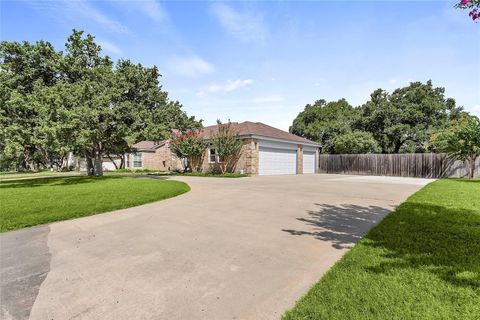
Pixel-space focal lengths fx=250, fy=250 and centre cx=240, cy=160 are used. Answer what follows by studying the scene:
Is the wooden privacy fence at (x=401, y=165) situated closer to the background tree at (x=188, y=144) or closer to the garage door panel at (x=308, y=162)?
the garage door panel at (x=308, y=162)

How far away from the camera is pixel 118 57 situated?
57.1ft

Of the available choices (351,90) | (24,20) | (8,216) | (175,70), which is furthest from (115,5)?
(351,90)

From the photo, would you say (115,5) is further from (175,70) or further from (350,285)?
(350,285)

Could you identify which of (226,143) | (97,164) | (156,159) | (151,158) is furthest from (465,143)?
(151,158)

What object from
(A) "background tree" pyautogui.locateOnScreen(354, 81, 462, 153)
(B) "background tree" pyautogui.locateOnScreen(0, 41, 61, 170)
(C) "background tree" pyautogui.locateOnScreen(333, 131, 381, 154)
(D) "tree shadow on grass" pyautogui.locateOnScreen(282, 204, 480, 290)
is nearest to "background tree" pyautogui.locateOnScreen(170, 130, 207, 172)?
(B) "background tree" pyautogui.locateOnScreen(0, 41, 61, 170)

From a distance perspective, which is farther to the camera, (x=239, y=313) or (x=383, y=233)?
(x=383, y=233)

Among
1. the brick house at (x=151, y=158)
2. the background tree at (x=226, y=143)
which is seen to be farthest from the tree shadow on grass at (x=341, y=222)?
the brick house at (x=151, y=158)

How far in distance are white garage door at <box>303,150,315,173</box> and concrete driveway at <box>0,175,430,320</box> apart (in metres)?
18.1

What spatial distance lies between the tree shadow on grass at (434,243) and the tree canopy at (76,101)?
46.0 ft

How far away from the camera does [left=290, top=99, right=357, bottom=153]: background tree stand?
31.7 m

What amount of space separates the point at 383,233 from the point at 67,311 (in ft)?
15.7

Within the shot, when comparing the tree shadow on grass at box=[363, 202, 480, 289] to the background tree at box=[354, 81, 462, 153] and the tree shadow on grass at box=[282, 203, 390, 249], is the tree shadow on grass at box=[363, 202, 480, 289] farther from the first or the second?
the background tree at box=[354, 81, 462, 153]

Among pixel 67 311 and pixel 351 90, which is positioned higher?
pixel 351 90

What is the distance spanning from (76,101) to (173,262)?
13.9 m
